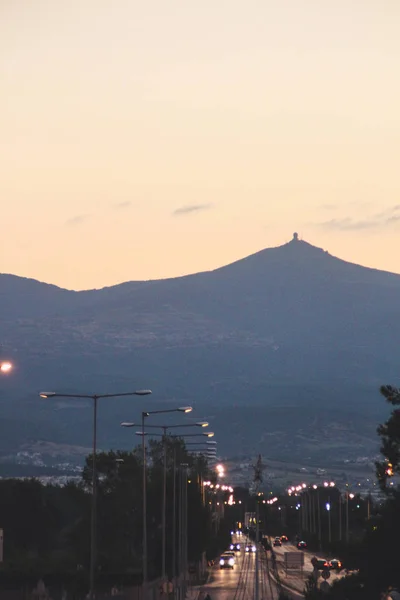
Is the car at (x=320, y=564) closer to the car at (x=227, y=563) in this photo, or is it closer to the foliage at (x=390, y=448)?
the car at (x=227, y=563)

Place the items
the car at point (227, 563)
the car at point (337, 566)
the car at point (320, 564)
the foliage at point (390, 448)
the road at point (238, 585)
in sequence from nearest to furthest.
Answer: the foliage at point (390, 448) < the car at point (337, 566) < the car at point (320, 564) < the road at point (238, 585) < the car at point (227, 563)

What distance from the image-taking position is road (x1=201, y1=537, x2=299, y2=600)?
86.5 meters

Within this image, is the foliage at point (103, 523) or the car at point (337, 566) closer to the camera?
the car at point (337, 566)

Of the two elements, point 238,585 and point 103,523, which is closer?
point 238,585

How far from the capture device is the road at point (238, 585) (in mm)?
86500

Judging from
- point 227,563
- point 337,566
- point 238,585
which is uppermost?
point 227,563

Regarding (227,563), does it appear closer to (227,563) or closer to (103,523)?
(227,563)

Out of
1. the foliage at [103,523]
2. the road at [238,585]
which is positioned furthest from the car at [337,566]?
the foliage at [103,523]

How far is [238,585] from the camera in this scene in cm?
9994

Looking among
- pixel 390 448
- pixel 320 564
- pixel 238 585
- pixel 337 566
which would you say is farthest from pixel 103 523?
pixel 390 448

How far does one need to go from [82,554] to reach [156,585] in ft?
73.5

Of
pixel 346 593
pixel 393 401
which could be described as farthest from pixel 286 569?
pixel 393 401

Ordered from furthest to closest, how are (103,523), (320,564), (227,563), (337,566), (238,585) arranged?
1. (227,563)
2. (103,523)
3. (320,564)
4. (238,585)
5. (337,566)

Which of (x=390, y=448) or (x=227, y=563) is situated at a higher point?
(x=390, y=448)
